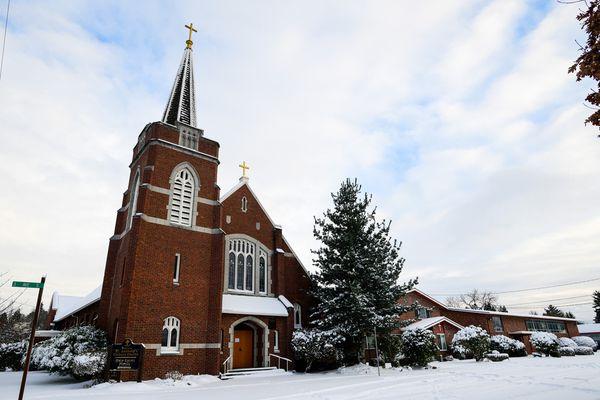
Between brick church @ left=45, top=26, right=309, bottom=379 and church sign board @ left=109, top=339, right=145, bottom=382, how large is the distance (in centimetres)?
68

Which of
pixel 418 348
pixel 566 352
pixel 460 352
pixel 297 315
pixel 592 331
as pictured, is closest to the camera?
pixel 418 348

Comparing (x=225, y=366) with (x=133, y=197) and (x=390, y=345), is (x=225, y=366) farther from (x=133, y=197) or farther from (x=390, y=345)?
(x=133, y=197)

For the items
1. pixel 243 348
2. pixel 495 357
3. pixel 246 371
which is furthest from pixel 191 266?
pixel 495 357

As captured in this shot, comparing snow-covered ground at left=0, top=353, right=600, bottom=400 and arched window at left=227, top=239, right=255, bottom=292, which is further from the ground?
arched window at left=227, top=239, right=255, bottom=292

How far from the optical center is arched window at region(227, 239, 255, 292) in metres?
22.4

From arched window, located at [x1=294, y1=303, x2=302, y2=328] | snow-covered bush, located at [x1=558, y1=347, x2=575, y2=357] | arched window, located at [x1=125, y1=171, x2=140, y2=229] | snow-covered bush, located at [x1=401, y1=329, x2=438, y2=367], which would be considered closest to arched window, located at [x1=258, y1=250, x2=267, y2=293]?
arched window, located at [x1=294, y1=303, x2=302, y2=328]

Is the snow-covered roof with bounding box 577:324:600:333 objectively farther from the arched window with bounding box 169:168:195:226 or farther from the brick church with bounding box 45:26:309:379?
the arched window with bounding box 169:168:195:226

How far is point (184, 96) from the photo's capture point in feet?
78.9

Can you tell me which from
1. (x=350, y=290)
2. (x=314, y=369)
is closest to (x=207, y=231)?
(x=350, y=290)

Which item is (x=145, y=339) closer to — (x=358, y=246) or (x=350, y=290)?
(x=350, y=290)

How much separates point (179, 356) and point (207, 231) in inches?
258

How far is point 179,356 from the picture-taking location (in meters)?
17.2

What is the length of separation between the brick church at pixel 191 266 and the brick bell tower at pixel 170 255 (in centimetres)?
5

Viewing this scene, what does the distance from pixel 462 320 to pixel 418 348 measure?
64.0 ft
